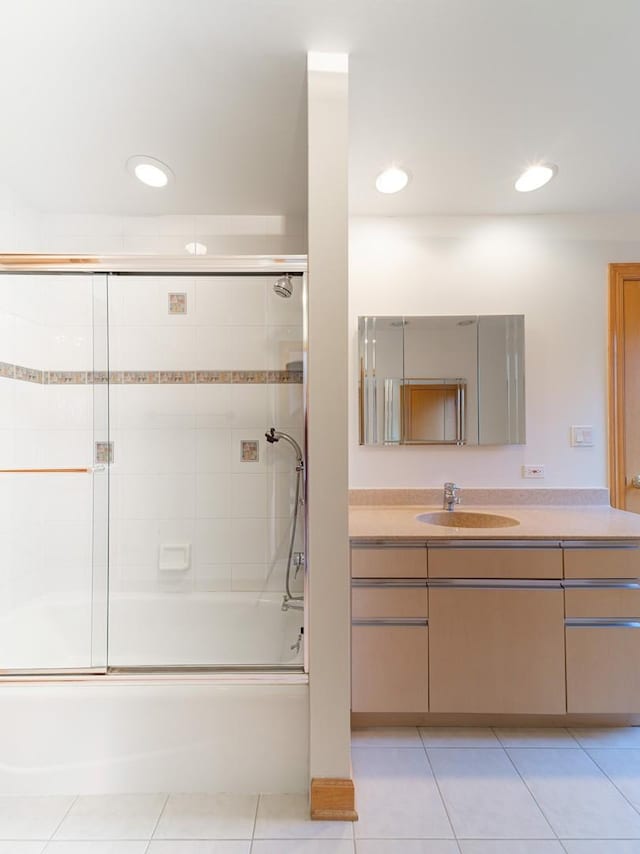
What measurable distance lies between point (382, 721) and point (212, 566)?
39.2 inches

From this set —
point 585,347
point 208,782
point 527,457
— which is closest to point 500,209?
point 585,347

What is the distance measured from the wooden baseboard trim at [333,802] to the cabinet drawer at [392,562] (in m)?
0.69

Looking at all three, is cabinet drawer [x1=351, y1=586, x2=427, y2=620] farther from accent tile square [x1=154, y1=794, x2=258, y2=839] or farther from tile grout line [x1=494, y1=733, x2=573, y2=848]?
accent tile square [x1=154, y1=794, x2=258, y2=839]

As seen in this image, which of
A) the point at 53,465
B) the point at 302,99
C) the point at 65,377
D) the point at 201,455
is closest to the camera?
the point at 302,99

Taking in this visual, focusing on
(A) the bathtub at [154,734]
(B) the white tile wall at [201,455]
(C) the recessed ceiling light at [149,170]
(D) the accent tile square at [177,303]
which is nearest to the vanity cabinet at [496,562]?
(B) the white tile wall at [201,455]

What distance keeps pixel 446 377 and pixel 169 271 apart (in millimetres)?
1489

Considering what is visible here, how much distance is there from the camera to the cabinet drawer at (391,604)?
1.86m

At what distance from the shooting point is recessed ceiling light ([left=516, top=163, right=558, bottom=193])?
2076 millimetres

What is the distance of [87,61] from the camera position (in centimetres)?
153

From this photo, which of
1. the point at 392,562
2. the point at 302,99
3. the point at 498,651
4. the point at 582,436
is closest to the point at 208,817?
the point at 392,562

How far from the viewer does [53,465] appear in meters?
1.97

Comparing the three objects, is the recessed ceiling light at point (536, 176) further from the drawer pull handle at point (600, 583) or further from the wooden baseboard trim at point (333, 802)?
the wooden baseboard trim at point (333, 802)

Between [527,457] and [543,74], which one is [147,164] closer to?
[543,74]

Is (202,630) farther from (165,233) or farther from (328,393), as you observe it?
(165,233)
